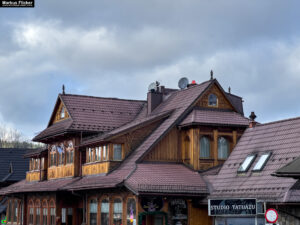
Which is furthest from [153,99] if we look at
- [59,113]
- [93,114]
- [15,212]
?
[15,212]

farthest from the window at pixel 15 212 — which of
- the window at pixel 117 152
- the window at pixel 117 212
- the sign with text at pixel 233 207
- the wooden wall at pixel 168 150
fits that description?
the sign with text at pixel 233 207

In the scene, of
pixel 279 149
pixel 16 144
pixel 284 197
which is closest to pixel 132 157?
pixel 279 149

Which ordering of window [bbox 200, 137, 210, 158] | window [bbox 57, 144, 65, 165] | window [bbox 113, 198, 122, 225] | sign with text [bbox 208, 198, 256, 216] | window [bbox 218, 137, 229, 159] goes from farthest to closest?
window [bbox 57, 144, 65, 165]
window [bbox 218, 137, 229, 159]
window [bbox 200, 137, 210, 158]
window [bbox 113, 198, 122, 225]
sign with text [bbox 208, 198, 256, 216]

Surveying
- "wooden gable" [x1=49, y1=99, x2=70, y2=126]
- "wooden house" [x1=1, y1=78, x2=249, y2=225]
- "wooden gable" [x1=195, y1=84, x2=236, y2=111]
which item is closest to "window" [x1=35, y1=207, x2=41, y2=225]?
"wooden house" [x1=1, y1=78, x2=249, y2=225]

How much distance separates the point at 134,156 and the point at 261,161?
7848mm

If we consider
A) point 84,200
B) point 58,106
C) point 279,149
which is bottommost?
point 84,200

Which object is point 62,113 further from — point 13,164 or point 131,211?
point 13,164

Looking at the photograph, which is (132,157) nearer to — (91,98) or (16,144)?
(91,98)

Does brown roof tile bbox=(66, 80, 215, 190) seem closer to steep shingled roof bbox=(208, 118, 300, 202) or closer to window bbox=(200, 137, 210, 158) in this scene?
window bbox=(200, 137, 210, 158)

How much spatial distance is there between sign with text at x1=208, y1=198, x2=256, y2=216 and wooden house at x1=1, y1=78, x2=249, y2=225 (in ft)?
14.6

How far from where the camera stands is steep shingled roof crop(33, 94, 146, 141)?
3859 centimetres

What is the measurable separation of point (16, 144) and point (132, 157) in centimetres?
8201

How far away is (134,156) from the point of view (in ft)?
107

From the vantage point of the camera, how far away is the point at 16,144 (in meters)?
111
